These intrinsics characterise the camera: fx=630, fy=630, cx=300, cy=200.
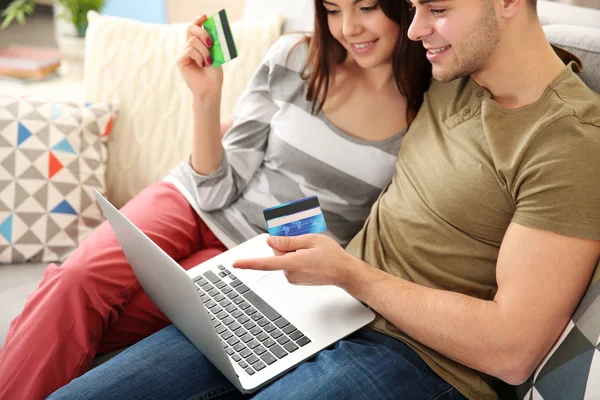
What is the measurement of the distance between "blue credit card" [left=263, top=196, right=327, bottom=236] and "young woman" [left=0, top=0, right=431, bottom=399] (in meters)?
0.31

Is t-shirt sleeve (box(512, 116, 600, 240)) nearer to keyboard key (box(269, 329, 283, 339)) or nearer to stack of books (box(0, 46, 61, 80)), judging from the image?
keyboard key (box(269, 329, 283, 339))

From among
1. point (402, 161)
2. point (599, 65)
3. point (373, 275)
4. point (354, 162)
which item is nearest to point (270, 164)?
point (354, 162)

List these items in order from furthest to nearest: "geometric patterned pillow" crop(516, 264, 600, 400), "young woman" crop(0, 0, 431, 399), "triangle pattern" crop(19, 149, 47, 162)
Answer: "triangle pattern" crop(19, 149, 47, 162) < "young woman" crop(0, 0, 431, 399) < "geometric patterned pillow" crop(516, 264, 600, 400)

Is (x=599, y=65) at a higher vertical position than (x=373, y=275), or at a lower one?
higher

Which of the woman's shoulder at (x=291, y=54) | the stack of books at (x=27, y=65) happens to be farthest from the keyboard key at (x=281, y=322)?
the stack of books at (x=27, y=65)

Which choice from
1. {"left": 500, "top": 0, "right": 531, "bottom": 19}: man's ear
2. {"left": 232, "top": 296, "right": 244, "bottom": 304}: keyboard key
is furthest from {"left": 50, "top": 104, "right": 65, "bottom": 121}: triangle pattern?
{"left": 500, "top": 0, "right": 531, "bottom": 19}: man's ear

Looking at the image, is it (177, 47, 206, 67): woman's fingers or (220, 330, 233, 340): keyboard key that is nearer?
(220, 330, 233, 340): keyboard key

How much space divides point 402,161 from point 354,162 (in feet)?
0.38

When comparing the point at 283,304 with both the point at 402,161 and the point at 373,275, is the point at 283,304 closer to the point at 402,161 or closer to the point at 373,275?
the point at 373,275

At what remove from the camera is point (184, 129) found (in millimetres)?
1705

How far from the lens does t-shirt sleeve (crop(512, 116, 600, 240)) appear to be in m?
0.92

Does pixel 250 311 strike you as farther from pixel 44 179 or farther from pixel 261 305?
pixel 44 179

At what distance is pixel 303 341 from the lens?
1.06m

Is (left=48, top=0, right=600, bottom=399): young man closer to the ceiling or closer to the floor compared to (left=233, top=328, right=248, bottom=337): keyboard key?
closer to the ceiling
